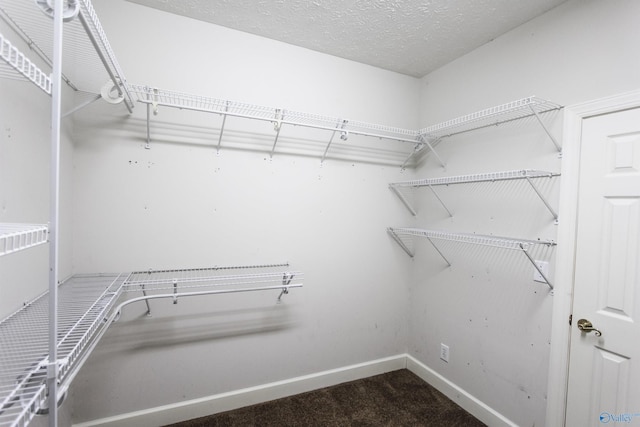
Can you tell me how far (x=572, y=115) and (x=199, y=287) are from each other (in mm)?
2317

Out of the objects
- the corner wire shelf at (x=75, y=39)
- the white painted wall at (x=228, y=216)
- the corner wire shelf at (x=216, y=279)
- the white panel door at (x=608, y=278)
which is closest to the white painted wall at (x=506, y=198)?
the white panel door at (x=608, y=278)

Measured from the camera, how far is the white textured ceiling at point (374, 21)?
1637 mm

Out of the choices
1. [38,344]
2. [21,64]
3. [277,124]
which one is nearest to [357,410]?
[38,344]

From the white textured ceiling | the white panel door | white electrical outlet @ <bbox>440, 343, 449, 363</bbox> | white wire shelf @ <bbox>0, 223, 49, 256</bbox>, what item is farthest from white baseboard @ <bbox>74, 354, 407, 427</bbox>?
the white textured ceiling

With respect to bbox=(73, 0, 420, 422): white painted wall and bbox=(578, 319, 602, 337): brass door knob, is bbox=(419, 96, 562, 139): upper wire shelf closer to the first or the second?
bbox=(73, 0, 420, 422): white painted wall

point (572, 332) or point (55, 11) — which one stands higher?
point (55, 11)

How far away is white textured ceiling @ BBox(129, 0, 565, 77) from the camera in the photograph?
164 cm

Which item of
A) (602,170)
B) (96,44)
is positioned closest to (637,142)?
(602,170)

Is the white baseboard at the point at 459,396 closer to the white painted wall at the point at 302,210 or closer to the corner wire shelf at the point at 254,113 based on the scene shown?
the white painted wall at the point at 302,210

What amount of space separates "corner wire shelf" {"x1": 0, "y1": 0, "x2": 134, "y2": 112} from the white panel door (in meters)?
2.12

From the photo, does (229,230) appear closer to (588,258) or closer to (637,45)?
(588,258)

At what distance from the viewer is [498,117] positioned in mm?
1883

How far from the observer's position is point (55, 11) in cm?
71

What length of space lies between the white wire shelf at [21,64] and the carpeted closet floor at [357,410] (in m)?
1.98
